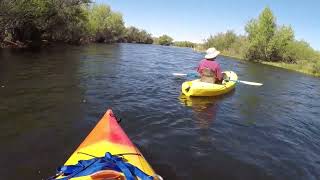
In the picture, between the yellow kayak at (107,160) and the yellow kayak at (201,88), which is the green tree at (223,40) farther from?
the yellow kayak at (107,160)

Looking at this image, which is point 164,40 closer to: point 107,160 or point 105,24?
point 105,24

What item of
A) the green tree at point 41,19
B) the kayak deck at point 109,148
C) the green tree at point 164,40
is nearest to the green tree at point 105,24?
the green tree at point 41,19

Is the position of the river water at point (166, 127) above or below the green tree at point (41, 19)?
below

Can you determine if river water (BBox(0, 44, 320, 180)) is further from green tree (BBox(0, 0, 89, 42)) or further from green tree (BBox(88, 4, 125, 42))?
green tree (BBox(88, 4, 125, 42))

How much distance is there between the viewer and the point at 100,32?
61906 mm

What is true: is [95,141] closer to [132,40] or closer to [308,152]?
[308,152]

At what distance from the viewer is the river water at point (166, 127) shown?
6.52 metres

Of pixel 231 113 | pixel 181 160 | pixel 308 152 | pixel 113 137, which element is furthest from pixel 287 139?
pixel 113 137

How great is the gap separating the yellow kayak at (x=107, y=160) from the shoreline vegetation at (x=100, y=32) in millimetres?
21783

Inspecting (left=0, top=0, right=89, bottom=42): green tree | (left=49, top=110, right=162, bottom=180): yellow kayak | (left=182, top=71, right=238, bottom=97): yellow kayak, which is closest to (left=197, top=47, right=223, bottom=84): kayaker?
(left=182, top=71, right=238, bottom=97): yellow kayak

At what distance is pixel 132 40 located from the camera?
263 ft

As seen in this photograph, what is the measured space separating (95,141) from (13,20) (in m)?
24.1

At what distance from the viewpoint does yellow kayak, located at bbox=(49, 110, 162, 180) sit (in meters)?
4.28

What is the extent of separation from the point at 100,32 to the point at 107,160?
59465mm
